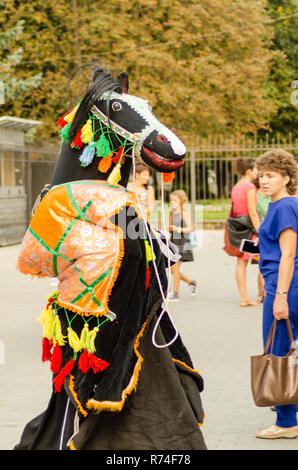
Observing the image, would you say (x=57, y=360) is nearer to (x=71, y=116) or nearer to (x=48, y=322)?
(x=48, y=322)

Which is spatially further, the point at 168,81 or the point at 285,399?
the point at 168,81

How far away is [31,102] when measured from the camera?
90.3ft

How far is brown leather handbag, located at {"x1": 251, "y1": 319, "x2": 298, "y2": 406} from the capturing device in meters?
4.55

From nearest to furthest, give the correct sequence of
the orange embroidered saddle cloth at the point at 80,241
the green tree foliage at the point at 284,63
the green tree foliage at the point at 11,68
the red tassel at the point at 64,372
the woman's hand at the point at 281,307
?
the orange embroidered saddle cloth at the point at 80,241
the red tassel at the point at 64,372
the woman's hand at the point at 281,307
the green tree foliage at the point at 11,68
the green tree foliage at the point at 284,63

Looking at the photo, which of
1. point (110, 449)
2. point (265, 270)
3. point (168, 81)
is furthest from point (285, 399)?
point (168, 81)

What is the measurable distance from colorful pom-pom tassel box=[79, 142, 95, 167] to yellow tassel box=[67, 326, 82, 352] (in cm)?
74

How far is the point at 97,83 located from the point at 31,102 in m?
24.5

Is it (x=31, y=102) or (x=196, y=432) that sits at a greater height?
(x=31, y=102)

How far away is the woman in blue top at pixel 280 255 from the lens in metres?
4.68

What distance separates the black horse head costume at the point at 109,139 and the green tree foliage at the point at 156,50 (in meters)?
21.9

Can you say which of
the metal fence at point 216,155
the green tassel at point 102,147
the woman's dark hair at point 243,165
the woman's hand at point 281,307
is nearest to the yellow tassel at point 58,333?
the green tassel at point 102,147

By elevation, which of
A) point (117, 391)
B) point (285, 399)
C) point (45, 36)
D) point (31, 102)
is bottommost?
point (285, 399)

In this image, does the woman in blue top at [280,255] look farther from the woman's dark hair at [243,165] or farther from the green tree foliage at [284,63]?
the green tree foliage at [284,63]
